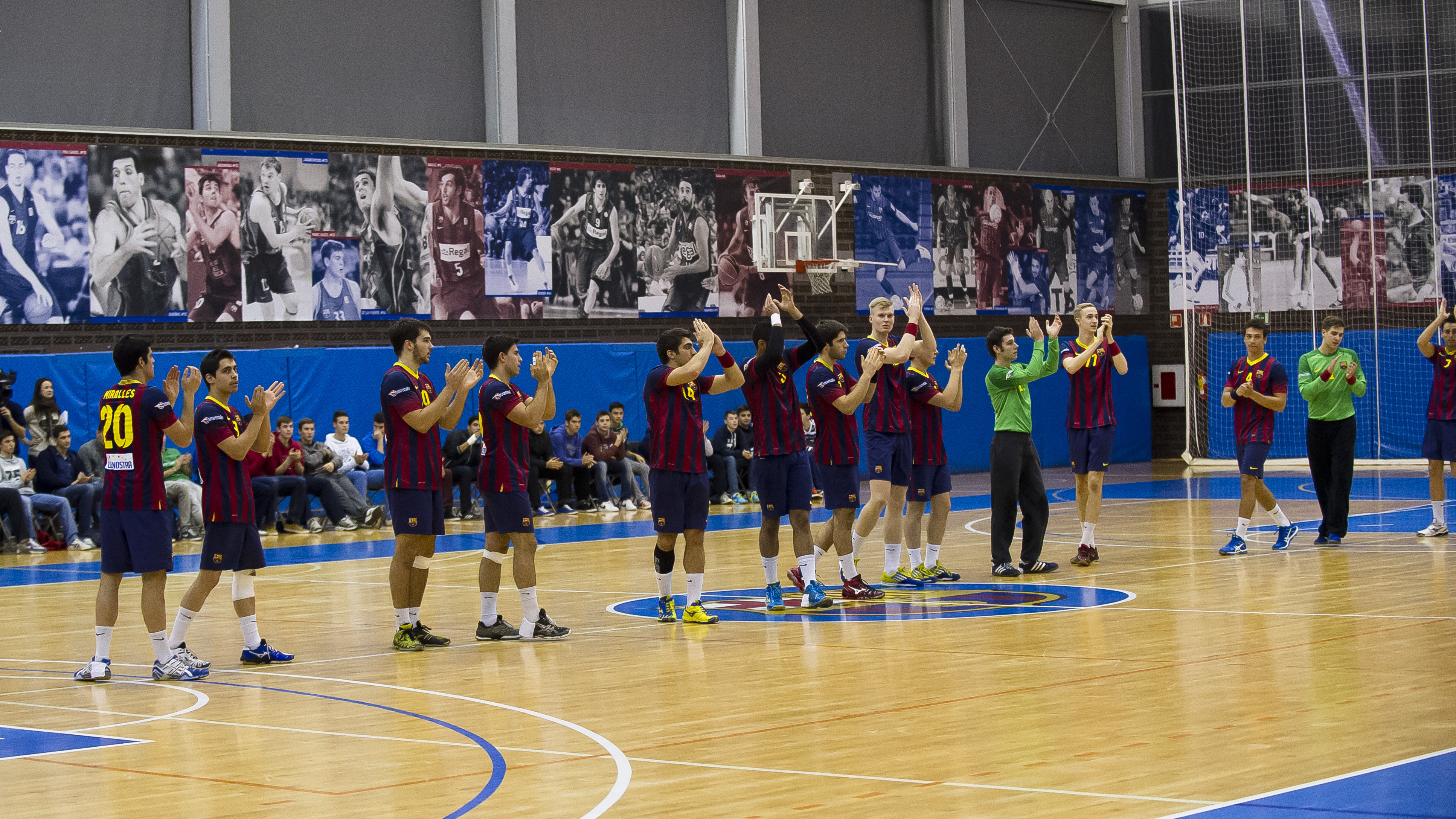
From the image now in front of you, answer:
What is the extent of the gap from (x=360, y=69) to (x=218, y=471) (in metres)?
16.6

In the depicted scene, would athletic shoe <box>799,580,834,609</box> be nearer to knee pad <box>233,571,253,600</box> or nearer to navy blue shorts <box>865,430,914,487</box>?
navy blue shorts <box>865,430,914,487</box>

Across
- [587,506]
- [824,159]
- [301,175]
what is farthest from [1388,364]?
[301,175]

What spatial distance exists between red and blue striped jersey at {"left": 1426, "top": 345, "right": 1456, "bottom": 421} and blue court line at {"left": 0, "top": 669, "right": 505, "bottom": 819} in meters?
11.9

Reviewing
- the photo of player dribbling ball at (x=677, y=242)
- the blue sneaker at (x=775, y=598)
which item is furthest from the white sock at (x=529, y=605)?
the photo of player dribbling ball at (x=677, y=242)

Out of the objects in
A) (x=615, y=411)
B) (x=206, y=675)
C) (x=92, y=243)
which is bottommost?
(x=206, y=675)

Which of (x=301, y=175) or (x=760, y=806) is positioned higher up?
(x=301, y=175)

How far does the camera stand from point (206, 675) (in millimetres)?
9641

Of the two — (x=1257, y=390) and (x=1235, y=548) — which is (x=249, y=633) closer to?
(x=1235, y=548)

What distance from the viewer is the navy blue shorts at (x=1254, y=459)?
588 inches

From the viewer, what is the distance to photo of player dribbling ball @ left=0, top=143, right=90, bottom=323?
22016mm

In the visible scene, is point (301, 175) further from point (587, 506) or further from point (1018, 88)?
point (1018, 88)

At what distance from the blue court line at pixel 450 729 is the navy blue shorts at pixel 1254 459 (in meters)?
9.47

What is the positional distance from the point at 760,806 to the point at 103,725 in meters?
3.96

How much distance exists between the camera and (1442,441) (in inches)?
626
